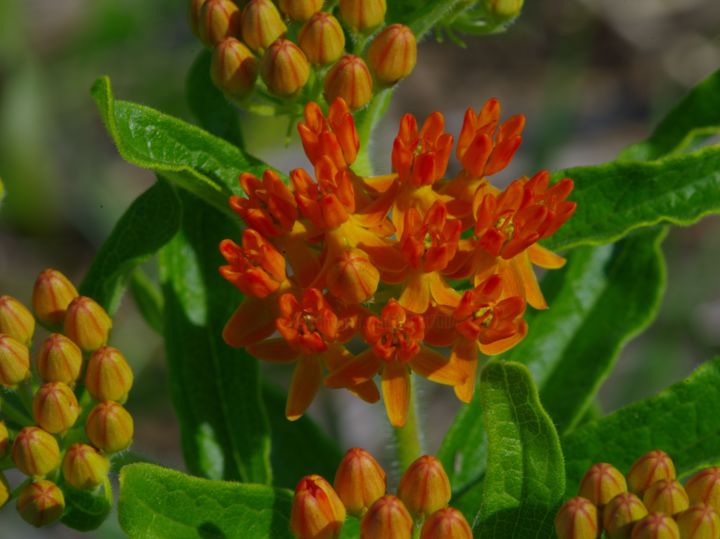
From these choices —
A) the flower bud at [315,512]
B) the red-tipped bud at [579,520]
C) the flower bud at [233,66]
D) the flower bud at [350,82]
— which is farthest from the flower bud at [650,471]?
the flower bud at [233,66]

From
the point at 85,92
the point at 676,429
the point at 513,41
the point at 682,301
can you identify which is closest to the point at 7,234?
the point at 85,92

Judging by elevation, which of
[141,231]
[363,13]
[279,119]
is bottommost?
[279,119]

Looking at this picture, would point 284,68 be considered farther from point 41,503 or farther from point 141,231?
point 41,503

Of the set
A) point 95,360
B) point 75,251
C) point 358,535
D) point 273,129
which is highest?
point 95,360

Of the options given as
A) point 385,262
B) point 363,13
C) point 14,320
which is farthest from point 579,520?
point 14,320

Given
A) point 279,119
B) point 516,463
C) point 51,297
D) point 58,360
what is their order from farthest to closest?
point 279,119 → point 51,297 → point 58,360 → point 516,463

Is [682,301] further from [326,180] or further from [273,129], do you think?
[326,180]

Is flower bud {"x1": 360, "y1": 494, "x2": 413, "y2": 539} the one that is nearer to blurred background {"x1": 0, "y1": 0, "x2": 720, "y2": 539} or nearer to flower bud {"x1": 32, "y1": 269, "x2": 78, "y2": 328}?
flower bud {"x1": 32, "y1": 269, "x2": 78, "y2": 328}

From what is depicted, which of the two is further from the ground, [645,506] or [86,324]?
[86,324]
